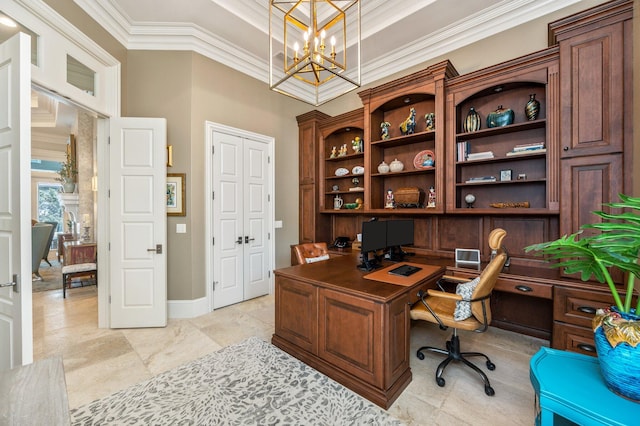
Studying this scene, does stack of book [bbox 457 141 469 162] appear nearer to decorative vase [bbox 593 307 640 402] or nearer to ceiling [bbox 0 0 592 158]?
ceiling [bbox 0 0 592 158]

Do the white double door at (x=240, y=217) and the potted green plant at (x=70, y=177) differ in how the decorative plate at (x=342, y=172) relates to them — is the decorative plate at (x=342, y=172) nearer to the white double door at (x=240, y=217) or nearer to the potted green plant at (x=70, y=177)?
the white double door at (x=240, y=217)

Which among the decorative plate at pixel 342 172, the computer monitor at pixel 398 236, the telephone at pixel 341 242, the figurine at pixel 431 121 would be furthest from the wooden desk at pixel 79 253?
the figurine at pixel 431 121

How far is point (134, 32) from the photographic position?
130 inches

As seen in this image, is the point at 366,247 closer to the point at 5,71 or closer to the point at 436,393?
the point at 436,393

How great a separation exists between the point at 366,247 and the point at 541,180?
1833 mm

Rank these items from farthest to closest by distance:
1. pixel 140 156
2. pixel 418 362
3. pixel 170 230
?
pixel 170 230, pixel 140 156, pixel 418 362

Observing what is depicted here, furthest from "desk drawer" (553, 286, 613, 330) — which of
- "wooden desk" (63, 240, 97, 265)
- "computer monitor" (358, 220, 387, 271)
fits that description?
"wooden desk" (63, 240, 97, 265)

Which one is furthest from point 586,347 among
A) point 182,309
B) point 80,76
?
point 80,76

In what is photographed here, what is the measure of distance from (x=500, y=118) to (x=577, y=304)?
192 cm

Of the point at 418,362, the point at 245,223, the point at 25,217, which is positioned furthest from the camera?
the point at 245,223

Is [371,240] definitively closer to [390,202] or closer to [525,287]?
[390,202]

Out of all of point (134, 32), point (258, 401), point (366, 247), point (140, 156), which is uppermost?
point (134, 32)

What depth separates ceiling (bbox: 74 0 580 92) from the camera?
116 inches

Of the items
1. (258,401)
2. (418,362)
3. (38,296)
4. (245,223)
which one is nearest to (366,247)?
(418,362)
